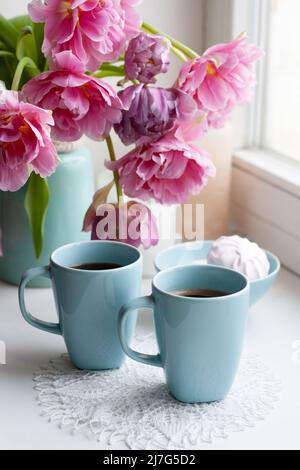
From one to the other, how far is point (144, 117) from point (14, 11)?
52 cm

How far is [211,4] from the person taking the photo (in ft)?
4.44

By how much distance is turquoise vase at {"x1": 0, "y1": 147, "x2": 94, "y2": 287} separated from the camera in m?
1.08

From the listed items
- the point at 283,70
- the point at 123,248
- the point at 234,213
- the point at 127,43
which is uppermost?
the point at 127,43

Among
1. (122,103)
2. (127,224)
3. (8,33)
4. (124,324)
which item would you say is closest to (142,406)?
(124,324)

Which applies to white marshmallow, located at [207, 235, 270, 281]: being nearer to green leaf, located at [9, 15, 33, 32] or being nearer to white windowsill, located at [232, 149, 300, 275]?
white windowsill, located at [232, 149, 300, 275]

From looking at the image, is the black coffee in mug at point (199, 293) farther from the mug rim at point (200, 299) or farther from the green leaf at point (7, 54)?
the green leaf at point (7, 54)

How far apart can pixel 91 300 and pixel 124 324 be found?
1.8 inches

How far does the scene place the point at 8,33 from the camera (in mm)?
1035

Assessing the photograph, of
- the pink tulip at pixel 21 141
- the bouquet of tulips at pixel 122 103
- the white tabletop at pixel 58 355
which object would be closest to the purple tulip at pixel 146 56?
the bouquet of tulips at pixel 122 103

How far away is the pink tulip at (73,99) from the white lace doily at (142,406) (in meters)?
0.28
